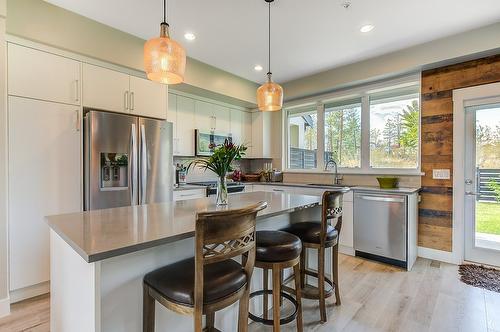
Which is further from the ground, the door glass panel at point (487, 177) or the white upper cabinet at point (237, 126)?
the white upper cabinet at point (237, 126)

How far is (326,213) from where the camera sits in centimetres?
191

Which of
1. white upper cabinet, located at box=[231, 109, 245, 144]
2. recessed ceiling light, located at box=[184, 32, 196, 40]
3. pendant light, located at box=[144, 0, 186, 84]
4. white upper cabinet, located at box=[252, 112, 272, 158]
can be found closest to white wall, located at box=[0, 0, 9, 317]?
pendant light, located at box=[144, 0, 186, 84]

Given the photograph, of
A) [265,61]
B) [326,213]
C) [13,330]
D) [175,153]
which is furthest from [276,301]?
[265,61]

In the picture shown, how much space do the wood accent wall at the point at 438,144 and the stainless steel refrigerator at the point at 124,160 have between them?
339 centimetres

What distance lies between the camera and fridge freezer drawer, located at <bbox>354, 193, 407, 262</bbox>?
3012 millimetres

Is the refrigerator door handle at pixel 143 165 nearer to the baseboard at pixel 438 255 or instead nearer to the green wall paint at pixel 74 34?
the green wall paint at pixel 74 34

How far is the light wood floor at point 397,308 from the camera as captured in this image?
193 centimetres

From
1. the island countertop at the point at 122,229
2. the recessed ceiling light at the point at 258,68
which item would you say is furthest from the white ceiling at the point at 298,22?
the island countertop at the point at 122,229

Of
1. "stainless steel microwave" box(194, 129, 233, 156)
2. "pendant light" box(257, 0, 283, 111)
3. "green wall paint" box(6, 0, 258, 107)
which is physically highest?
"green wall paint" box(6, 0, 258, 107)

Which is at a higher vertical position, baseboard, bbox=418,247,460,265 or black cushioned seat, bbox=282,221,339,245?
black cushioned seat, bbox=282,221,339,245

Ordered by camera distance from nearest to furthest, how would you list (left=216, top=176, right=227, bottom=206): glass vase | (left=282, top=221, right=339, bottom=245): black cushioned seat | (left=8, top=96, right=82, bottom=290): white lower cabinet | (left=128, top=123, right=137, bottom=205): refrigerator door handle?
(left=216, top=176, right=227, bottom=206): glass vase < (left=282, top=221, right=339, bottom=245): black cushioned seat < (left=8, top=96, right=82, bottom=290): white lower cabinet < (left=128, top=123, right=137, bottom=205): refrigerator door handle

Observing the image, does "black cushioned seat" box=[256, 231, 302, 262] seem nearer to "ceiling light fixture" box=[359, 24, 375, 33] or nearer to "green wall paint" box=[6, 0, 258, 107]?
"ceiling light fixture" box=[359, 24, 375, 33]

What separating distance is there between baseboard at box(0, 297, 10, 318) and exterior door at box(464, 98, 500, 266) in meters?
4.84

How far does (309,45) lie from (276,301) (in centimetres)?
298
